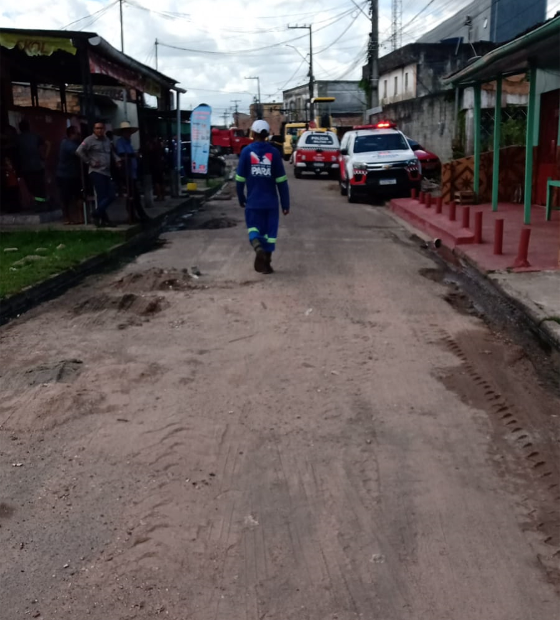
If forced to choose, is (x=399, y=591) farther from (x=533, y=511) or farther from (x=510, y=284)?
(x=510, y=284)

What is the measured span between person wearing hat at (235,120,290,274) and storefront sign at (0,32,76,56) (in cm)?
440

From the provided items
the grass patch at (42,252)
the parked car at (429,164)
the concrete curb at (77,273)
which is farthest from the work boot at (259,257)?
the parked car at (429,164)

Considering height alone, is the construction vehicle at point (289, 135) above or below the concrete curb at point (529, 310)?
above

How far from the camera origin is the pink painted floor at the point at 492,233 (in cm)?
988

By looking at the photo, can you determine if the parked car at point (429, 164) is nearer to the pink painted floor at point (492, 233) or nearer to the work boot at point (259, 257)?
the pink painted floor at point (492, 233)

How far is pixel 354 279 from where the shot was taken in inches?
370

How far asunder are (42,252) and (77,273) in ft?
4.46

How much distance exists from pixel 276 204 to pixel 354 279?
4.64ft

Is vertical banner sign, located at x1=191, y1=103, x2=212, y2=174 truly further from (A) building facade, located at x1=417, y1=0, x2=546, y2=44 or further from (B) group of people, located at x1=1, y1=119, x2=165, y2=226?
(A) building facade, located at x1=417, y1=0, x2=546, y2=44

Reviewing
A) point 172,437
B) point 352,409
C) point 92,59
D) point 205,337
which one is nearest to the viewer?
point 172,437

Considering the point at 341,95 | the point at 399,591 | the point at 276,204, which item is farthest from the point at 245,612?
the point at 341,95

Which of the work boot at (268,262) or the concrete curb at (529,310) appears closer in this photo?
the concrete curb at (529,310)

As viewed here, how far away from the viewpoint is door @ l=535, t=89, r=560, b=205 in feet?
51.7

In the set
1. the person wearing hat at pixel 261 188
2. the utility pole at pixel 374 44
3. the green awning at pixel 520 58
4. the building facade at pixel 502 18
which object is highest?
the building facade at pixel 502 18
